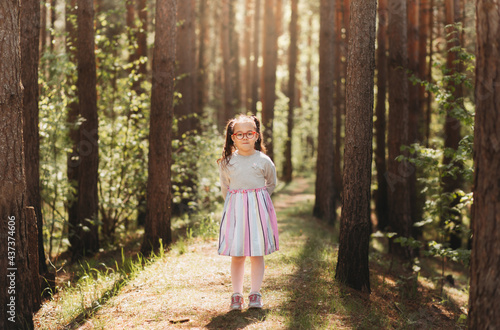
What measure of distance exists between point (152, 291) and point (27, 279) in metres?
1.70

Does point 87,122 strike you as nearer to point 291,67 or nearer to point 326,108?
point 326,108

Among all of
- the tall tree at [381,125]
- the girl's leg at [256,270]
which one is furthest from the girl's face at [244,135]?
the tall tree at [381,125]

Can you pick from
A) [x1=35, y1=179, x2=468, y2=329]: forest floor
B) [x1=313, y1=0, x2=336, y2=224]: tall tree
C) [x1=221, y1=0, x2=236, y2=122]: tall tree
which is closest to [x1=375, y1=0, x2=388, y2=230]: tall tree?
[x1=313, y1=0, x2=336, y2=224]: tall tree

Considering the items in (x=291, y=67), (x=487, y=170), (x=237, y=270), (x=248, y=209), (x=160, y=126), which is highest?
(x=291, y=67)

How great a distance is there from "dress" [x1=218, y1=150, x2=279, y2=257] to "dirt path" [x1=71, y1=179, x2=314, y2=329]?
2.36ft

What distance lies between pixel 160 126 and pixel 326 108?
21.2 ft

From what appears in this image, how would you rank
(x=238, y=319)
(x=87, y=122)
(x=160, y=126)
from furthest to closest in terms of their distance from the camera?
(x=87, y=122)
(x=160, y=126)
(x=238, y=319)

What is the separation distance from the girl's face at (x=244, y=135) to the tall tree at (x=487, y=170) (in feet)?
7.80

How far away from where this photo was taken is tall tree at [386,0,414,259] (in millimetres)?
10609

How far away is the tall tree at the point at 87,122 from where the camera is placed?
9.88 m

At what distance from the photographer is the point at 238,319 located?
16.4ft

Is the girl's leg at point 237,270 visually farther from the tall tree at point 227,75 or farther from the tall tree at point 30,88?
the tall tree at point 227,75

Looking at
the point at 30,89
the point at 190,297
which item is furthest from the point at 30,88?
the point at 190,297

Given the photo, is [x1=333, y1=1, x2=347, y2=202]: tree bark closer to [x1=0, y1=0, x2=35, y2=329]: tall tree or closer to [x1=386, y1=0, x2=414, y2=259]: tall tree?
[x1=386, y1=0, x2=414, y2=259]: tall tree
